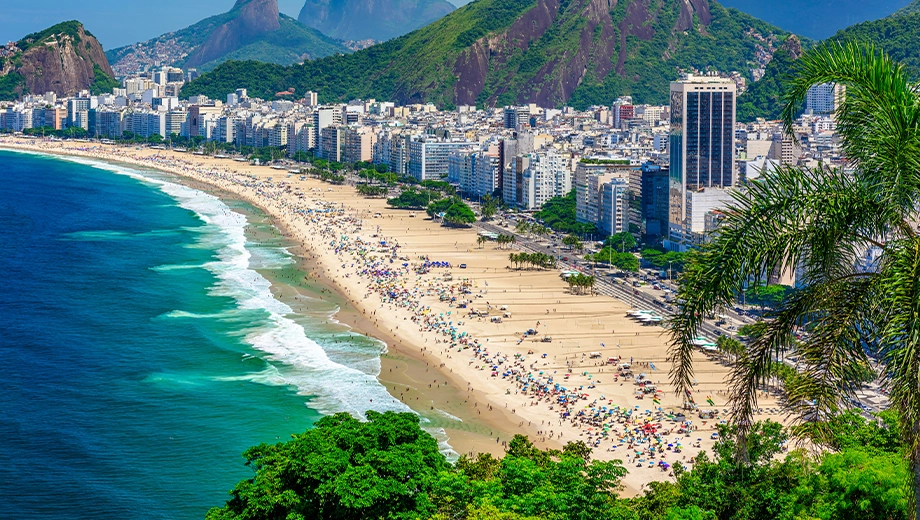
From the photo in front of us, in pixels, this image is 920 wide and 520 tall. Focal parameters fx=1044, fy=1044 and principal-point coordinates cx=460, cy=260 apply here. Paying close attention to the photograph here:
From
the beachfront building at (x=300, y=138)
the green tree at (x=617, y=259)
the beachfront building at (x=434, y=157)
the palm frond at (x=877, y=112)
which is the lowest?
the green tree at (x=617, y=259)

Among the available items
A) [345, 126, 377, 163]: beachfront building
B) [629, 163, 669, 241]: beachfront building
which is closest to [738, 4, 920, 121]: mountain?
[345, 126, 377, 163]: beachfront building

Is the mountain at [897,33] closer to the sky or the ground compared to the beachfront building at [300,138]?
closer to the sky

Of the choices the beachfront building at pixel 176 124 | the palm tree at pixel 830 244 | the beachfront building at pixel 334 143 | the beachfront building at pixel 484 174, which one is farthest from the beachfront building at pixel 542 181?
the beachfront building at pixel 176 124

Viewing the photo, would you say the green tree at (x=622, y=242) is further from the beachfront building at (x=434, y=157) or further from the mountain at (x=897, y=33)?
the mountain at (x=897, y=33)

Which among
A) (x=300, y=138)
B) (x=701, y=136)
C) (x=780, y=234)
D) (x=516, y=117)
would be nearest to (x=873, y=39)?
(x=516, y=117)

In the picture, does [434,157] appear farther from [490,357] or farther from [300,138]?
[490,357]

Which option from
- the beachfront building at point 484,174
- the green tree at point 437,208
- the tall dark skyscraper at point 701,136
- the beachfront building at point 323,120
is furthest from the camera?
the beachfront building at point 323,120

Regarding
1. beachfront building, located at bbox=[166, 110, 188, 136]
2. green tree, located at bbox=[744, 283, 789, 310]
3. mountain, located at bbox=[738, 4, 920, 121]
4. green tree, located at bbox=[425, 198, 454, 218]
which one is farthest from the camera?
beachfront building, located at bbox=[166, 110, 188, 136]

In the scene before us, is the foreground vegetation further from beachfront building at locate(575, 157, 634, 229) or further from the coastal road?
beachfront building at locate(575, 157, 634, 229)
